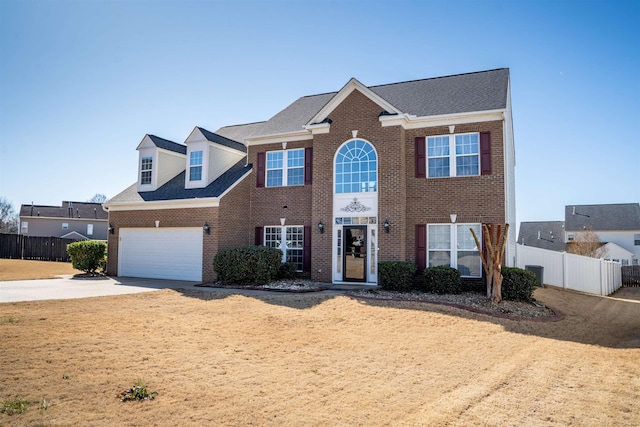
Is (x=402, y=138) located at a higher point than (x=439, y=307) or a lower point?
higher

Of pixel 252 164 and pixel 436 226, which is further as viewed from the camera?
pixel 252 164

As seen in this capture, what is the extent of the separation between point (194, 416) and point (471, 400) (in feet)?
10.9

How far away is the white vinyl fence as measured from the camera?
18.7 metres

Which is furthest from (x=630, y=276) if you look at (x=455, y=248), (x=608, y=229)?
(x=608, y=229)

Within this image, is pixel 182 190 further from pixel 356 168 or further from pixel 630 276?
pixel 630 276

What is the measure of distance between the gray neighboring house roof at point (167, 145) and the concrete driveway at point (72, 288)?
6790mm

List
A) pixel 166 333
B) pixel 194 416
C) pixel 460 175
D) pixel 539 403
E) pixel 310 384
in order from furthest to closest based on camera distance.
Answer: pixel 460 175, pixel 166 333, pixel 310 384, pixel 539 403, pixel 194 416

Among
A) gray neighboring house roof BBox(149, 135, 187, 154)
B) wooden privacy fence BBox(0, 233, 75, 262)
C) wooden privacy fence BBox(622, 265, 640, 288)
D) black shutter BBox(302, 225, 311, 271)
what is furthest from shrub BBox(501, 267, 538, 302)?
wooden privacy fence BBox(0, 233, 75, 262)

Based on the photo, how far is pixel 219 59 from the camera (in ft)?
46.5

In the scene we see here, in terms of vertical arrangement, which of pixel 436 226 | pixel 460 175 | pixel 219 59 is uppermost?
pixel 219 59

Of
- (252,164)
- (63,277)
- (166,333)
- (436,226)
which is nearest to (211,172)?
(252,164)

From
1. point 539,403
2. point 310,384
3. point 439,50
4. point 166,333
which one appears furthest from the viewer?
point 439,50

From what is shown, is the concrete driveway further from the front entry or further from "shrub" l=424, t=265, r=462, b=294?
"shrub" l=424, t=265, r=462, b=294

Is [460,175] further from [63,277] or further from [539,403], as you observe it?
[63,277]
